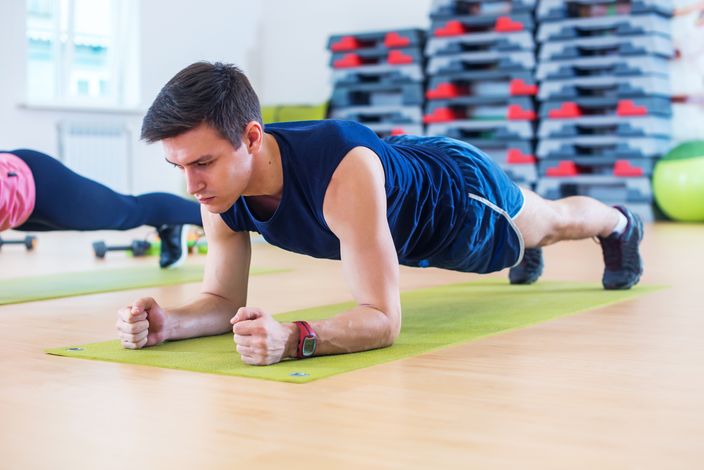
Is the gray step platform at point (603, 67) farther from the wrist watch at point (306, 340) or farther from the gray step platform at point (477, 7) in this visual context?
the wrist watch at point (306, 340)

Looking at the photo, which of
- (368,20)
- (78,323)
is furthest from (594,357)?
(368,20)

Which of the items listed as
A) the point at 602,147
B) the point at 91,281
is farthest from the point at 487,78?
the point at 91,281

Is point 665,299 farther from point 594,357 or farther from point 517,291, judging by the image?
point 594,357

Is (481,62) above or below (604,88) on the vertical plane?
above

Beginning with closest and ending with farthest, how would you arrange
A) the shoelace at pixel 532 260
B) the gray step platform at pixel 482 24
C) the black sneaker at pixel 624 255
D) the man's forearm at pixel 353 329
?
1. the man's forearm at pixel 353 329
2. the black sneaker at pixel 624 255
3. the shoelace at pixel 532 260
4. the gray step platform at pixel 482 24

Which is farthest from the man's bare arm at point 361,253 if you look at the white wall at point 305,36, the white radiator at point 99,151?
the white wall at point 305,36

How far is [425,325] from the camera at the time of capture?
215cm

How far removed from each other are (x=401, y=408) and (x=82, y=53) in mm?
6146

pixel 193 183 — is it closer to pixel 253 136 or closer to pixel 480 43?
pixel 253 136

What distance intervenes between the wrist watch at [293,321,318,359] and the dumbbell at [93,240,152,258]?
8.53 ft

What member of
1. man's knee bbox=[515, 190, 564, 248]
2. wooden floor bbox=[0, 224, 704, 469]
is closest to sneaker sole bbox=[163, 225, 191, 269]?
wooden floor bbox=[0, 224, 704, 469]

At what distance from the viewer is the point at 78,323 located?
228cm

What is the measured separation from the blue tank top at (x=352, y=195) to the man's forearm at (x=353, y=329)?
0.18m

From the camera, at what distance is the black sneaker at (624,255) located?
8.71 ft
